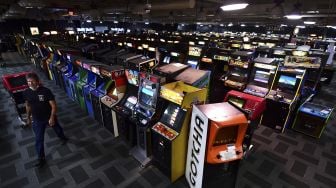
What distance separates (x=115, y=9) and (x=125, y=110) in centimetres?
791

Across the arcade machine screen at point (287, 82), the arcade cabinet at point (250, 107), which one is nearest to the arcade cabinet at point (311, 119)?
the arcade machine screen at point (287, 82)

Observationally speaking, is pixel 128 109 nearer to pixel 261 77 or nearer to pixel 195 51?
pixel 261 77

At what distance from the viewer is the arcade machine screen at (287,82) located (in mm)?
4965

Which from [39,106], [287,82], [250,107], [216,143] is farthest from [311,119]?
[39,106]

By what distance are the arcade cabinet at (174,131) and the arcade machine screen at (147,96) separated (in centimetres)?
38

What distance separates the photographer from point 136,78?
13.4 ft

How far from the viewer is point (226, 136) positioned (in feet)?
8.74

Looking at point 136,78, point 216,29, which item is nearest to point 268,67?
point 136,78

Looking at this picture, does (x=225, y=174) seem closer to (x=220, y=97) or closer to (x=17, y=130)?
(x=220, y=97)

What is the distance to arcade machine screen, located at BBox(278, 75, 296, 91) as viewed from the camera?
4.96 meters

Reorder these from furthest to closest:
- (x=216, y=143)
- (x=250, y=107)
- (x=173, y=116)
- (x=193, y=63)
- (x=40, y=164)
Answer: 1. (x=193, y=63)
2. (x=250, y=107)
3. (x=40, y=164)
4. (x=173, y=116)
5. (x=216, y=143)

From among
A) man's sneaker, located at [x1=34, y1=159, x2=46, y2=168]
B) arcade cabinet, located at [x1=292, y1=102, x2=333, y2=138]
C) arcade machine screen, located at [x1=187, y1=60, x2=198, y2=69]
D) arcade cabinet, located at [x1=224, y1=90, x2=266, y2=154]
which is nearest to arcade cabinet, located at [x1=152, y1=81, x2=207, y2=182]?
arcade cabinet, located at [x1=224, y1=90, x2=266, y2=154]

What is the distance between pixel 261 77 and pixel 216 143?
3763 millimetres

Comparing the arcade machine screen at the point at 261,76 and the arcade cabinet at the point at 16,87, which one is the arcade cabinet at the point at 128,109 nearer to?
the arcade cabinet at the point at 16,87
